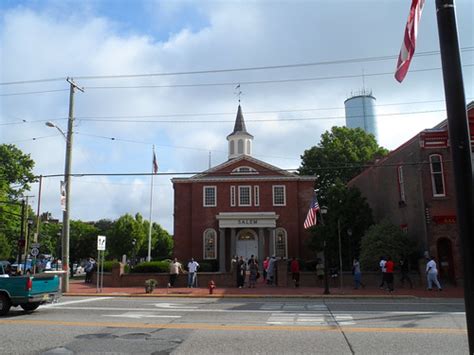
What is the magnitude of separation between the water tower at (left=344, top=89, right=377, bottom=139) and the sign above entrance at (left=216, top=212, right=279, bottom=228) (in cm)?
5943

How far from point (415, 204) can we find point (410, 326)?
1937cm

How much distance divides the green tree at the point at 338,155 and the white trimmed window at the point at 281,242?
1123cm

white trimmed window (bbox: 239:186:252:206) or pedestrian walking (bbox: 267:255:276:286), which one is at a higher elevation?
white trimmed window (bbox: 239:186:252:206)

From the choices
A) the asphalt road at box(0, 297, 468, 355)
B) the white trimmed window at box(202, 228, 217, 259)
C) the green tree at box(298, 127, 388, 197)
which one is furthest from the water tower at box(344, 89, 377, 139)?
the asphalt road at box(0, 297, 468, 355)

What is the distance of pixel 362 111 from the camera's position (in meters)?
95.2

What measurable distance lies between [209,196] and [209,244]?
435cm

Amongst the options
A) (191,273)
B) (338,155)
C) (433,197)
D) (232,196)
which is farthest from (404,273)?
(338,155)

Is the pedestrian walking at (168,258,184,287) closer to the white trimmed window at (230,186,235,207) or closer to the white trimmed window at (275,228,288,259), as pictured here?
the white trimmed window at (230,186,235,207)

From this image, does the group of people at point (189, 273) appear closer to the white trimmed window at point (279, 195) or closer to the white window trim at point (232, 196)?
the white window trim at point (232, 196)

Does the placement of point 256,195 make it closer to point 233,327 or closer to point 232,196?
point 232,196

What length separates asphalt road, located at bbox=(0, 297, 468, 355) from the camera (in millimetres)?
8734

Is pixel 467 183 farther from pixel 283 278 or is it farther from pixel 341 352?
pixel 283 278

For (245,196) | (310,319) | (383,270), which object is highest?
(245,196)

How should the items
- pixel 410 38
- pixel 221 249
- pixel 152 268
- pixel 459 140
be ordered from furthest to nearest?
pixel 221 249 < pixel 152 268 < pixel 410 38 < pixel 459 140
